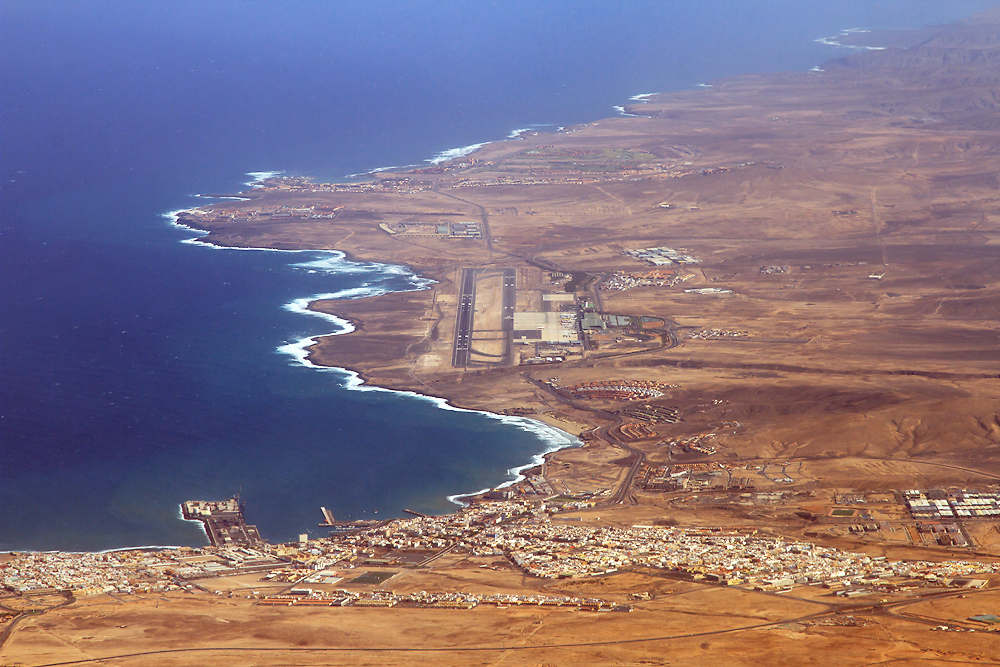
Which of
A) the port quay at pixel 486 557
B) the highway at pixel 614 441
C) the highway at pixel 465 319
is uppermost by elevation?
the highway at pixel 465 319

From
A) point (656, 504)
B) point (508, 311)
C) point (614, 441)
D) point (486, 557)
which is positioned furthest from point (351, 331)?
point (486, 557)

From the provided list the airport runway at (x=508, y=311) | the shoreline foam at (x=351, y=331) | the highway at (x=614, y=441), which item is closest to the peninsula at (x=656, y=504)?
the highway at (x=614, y=441)

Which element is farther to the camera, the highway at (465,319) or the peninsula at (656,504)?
the highway at (465,319)

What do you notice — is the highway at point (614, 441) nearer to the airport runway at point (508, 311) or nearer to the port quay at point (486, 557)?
the port quay at point (486, 557)

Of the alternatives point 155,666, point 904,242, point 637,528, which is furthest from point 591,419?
point 904,242

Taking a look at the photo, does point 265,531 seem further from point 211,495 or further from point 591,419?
point 591,419

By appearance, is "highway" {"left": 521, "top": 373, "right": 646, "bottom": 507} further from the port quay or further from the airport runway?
the airport runway
